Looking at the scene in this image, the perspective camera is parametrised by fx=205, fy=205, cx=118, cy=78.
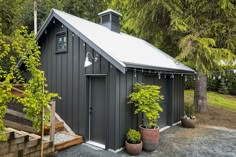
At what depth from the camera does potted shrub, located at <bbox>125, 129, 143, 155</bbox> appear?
219 inches

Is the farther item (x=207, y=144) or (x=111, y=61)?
(x=207, y=144)

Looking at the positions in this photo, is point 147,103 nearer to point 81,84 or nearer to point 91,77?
point 91,77

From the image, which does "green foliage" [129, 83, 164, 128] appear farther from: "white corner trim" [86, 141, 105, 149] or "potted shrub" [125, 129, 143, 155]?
"white corner trim" [86, 141, 105, 149]

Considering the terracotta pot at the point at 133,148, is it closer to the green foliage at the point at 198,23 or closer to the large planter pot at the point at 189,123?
the large planter pot at the point at 189,123

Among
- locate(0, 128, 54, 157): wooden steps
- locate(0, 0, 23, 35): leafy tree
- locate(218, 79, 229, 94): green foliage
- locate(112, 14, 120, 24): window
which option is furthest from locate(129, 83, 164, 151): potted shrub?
locate(218, 79, 229, 94): green foliage

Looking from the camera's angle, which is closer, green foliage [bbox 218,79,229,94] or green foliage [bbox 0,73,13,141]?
green foliage [bbox 0,73,13,141]

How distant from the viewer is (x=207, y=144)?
21.8 ft

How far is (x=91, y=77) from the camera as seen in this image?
659 cm

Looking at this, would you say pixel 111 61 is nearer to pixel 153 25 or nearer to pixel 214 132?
pixel 214 132

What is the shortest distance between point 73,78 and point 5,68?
13.7 feet

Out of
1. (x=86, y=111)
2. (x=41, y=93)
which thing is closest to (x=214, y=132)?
(x=86, y=111)

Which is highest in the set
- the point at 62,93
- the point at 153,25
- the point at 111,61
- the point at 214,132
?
the point at 153,25

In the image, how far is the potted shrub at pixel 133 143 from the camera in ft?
18.2

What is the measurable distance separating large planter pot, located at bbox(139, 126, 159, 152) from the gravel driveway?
155 mm
